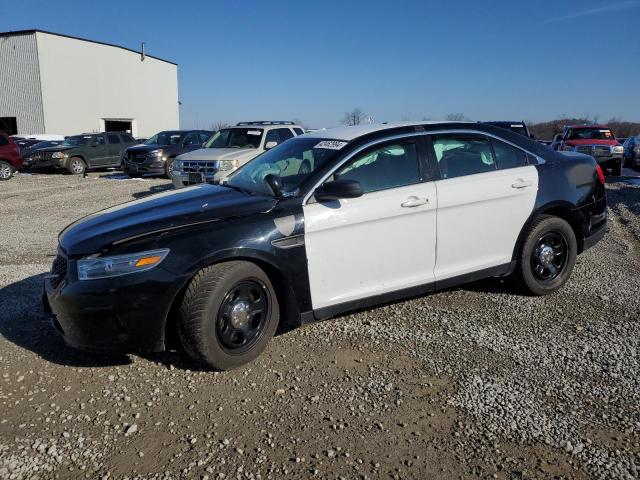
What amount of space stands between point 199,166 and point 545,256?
8.02 meters

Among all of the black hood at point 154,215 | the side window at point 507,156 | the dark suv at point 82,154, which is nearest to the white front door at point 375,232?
the black hood at point 154,215

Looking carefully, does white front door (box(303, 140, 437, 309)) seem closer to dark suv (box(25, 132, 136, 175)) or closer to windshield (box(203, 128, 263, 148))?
windshield (box(203, 128, 263, 148))

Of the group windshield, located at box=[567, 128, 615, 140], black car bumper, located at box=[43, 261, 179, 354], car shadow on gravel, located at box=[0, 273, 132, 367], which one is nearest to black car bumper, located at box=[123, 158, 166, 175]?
car shadow on gravel, located at box=[0, 273, 132, 367]

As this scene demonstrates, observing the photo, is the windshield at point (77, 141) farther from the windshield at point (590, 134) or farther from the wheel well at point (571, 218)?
the wheel well at point (571, 218)

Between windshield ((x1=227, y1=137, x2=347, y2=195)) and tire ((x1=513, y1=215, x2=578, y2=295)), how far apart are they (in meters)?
1.99

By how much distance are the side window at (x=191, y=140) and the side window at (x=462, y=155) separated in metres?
14.8

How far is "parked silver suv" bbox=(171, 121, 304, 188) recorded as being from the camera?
36.4 ft

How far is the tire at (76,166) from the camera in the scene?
2073 centimetres

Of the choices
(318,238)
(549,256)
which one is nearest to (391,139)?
(318,238)

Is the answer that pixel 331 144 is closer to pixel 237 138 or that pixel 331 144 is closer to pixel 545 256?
pixel 545 256

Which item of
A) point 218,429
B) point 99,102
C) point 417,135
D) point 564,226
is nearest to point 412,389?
point 218,429

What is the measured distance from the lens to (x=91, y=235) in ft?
12.0

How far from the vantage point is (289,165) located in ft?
14.9

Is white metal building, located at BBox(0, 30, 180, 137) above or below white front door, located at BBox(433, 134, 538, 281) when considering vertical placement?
above
